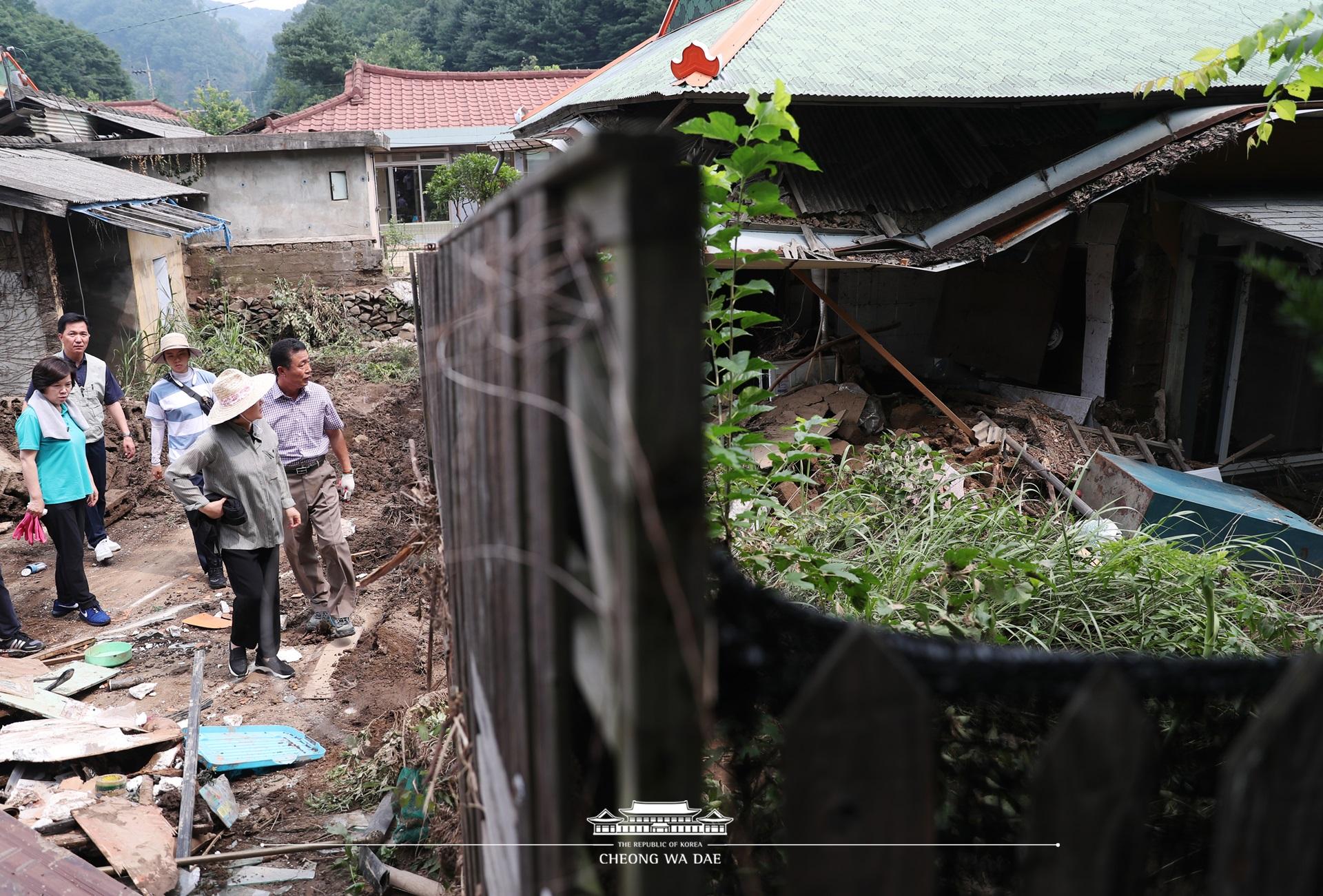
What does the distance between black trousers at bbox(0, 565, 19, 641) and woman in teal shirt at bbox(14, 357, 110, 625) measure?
433mm

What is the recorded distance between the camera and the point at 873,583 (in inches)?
102

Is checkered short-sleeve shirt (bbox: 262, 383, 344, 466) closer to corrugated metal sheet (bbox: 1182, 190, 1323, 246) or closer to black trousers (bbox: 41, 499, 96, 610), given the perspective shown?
black trousers (bbox: 41, 499, 96, 610)

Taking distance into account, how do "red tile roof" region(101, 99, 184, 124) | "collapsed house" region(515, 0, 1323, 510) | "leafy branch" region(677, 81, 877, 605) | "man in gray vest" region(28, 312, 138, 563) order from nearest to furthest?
"leafy branch" region(677, 81, 877, 605) → "man in gray vest" region(28, 312, 138, 563) → "collapsed house" region(515, 0, 1323, 510) → "red tile roof" region(101, 99, 184, 124)

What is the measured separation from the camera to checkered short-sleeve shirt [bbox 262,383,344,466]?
5406 mm

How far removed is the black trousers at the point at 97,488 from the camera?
22.3 ft

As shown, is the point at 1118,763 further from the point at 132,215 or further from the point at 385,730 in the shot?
the point at 132,215

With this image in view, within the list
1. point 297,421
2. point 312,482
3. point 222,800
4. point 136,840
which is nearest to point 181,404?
point 297,421

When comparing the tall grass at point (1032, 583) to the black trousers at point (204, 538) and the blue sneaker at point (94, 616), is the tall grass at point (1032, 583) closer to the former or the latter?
the black trousers at point (204, 538)

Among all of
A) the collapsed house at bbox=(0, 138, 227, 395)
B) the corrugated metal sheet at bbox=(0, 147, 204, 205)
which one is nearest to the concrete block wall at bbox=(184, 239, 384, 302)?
the collapsed house at bbox=(0, 138, 227, 395)

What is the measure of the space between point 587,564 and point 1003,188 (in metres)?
6.82

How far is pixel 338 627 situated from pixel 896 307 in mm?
5452

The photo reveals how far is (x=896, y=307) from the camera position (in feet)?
26.8

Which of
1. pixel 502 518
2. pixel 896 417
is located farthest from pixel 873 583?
pixel 896 417

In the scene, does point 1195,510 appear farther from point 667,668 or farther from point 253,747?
point 667,668
